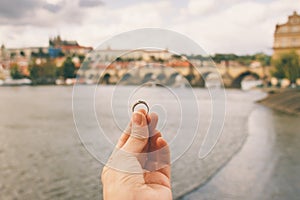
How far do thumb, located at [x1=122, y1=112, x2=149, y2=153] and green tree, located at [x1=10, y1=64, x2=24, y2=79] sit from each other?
31155 millimetres

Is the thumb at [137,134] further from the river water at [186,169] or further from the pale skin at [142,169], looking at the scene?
the river water at [186,169]

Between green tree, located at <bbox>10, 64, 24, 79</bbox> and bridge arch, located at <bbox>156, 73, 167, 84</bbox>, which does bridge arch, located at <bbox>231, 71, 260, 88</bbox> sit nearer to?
green tree, located at <bbox>10, 64, 24, 79</bbox>

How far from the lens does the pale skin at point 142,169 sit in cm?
52

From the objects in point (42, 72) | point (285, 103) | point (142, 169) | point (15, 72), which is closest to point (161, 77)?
point (142, 169)

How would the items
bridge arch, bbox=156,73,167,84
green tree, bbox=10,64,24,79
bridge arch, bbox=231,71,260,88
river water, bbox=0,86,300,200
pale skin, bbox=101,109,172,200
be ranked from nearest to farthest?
1. pale skin, bbox=101,109,172,200
2. bridge arch, bbox=156,73,167,84
3. river water, bbox=0,86,300,200
4. bridge arch, bbox=231,71,260,88
5. green tree, bbox=10,64,24,79

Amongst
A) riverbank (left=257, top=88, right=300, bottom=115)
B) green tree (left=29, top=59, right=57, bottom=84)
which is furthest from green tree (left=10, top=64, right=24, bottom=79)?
riverbank (left=257, top=88, right=300, bottom=115)

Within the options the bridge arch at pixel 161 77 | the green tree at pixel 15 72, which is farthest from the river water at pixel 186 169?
the green tree at pixel 15 72

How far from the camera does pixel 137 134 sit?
1.79ft

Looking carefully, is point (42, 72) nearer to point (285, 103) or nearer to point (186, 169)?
point (285, 103)

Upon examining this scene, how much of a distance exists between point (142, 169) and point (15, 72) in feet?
102

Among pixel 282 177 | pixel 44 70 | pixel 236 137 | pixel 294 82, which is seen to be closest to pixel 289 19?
pixel 294 82

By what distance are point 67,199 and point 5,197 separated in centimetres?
60

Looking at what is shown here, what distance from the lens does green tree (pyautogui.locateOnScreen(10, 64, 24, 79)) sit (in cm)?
2975

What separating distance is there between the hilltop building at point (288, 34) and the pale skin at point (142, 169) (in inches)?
1121
